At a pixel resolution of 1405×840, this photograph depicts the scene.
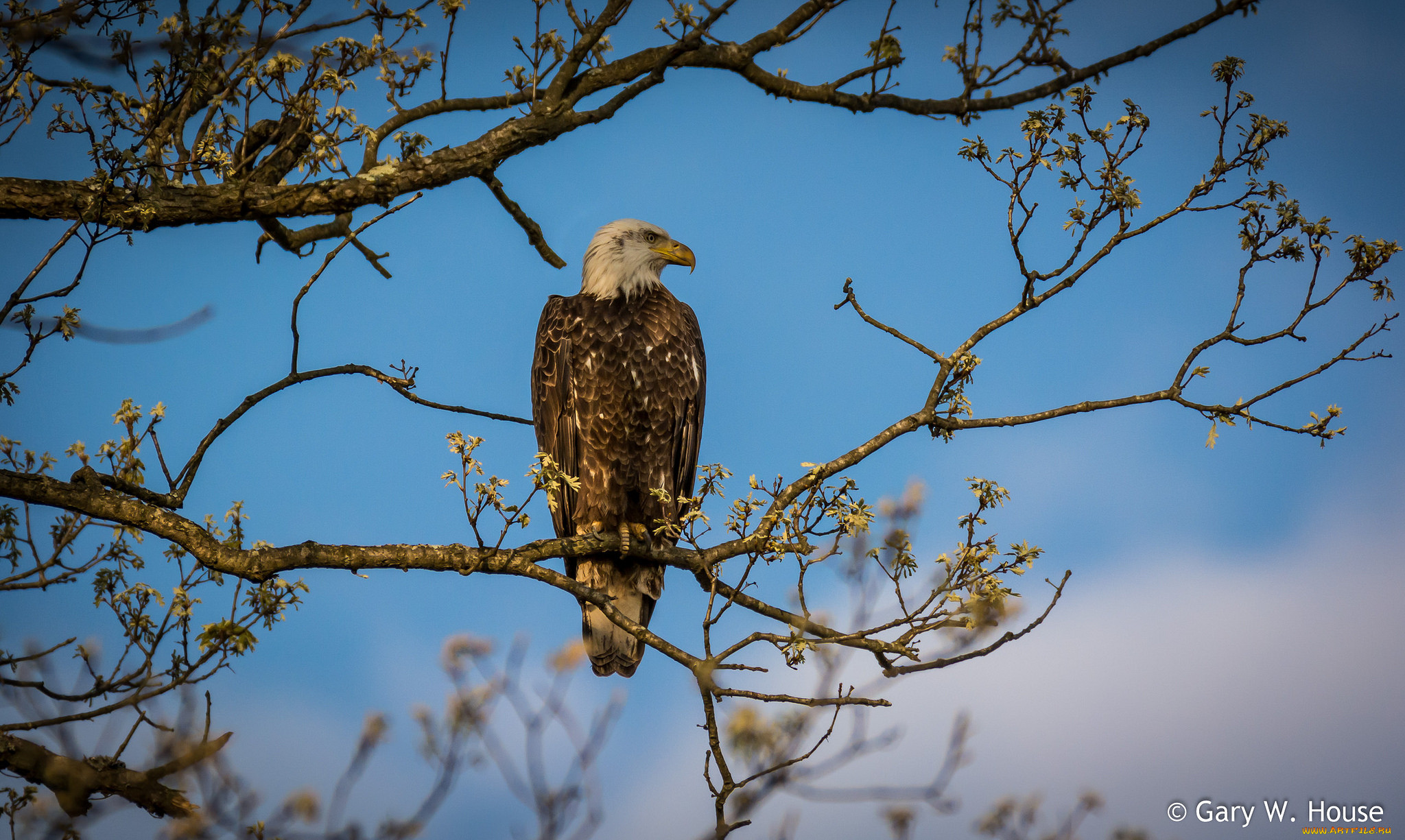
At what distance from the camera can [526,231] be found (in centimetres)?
589

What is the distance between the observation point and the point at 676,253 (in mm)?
6926

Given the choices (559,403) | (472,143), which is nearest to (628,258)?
(559,403)

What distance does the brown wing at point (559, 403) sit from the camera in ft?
20.8

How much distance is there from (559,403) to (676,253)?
1322mm

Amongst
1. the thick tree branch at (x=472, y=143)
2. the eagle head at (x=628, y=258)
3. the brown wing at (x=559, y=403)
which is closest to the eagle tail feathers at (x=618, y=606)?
the brown wing at (x=559, y=403)

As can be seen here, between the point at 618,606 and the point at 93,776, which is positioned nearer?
the point at 93,776

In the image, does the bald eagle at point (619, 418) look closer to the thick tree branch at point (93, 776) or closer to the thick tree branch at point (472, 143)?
the thick tree branch at point (472, 143)

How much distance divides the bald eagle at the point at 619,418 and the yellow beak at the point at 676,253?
238 millimetres

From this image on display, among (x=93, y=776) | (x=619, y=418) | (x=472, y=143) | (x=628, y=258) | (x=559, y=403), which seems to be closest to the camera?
(x=93, y=776)

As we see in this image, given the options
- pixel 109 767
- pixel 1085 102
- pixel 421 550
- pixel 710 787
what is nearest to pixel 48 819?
pixel 109 767

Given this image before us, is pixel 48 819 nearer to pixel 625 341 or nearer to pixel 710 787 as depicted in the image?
pixel 710 787

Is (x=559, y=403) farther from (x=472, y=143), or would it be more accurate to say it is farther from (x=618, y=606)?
(x=472, y=143)

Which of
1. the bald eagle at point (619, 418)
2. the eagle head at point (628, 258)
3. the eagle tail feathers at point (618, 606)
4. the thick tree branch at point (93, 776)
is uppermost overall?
the eagle head at point (628, 258)

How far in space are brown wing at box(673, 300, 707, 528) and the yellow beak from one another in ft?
1.35
